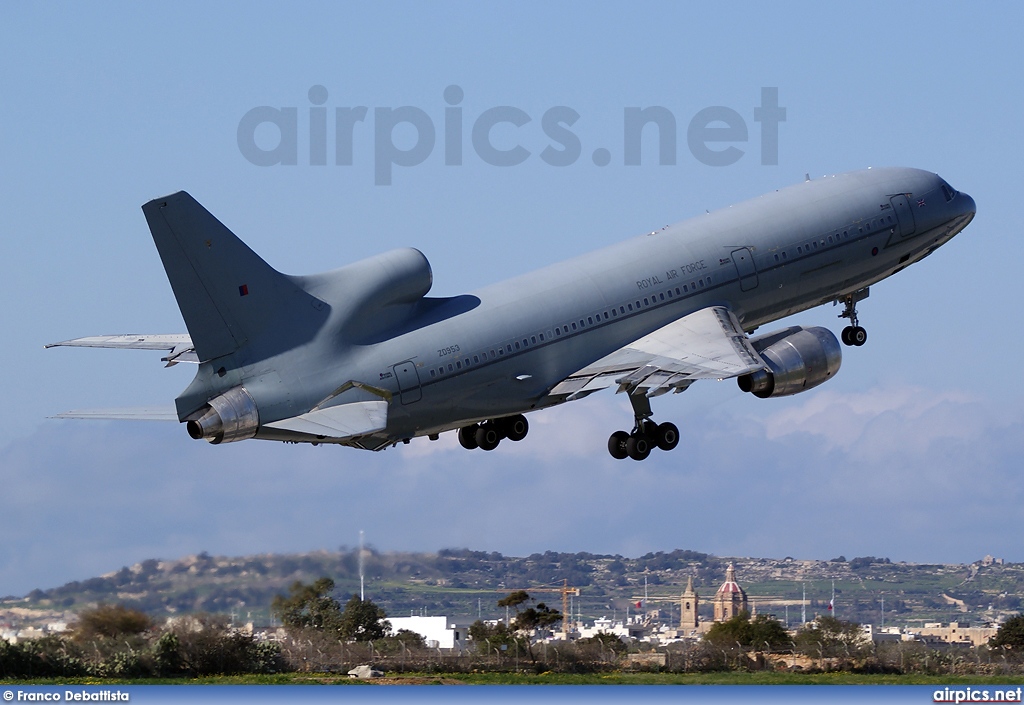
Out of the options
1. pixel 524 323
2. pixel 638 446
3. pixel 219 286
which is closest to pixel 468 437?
pixel 638 446

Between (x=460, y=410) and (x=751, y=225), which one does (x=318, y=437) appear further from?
(x=751, y=225)

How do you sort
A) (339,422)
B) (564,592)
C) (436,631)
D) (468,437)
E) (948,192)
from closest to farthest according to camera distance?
(339,422) < (468,437) < (948,192) < (436,631) < (564,592)

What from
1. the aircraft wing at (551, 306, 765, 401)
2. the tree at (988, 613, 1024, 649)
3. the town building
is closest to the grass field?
the tree at (988, 613, 1024, 649)

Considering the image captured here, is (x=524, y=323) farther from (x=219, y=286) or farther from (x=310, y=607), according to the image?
Result: (x=310, y=607)

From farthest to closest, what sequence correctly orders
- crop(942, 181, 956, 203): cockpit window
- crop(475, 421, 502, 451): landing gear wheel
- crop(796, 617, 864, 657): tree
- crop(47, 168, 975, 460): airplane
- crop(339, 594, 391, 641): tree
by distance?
crop(796, 617, 864, 657): tree
crop(942, 181, 956, 203): cockpit window
crop(339, 594, 391, 641): tree
crop(475, 421, 502, 451): landing gear wheel
crop(47, 168, 975, 460): airplane

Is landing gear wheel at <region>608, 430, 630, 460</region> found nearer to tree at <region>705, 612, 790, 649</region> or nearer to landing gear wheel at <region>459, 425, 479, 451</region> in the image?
landing gear wheel at <region>459, 425, 479, 451</region>

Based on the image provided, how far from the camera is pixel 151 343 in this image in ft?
166

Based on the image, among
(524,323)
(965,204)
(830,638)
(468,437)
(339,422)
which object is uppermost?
(965,204)

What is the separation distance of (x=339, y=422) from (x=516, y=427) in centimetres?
985

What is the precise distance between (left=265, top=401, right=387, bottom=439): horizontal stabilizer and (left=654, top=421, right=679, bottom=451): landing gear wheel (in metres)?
9.57

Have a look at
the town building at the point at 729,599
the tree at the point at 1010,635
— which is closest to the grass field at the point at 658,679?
the tree at the point at 1010,635

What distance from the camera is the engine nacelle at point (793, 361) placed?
4916 centimetres

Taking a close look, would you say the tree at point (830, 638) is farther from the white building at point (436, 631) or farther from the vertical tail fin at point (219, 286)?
the vertical tail fin at point (219, 286)

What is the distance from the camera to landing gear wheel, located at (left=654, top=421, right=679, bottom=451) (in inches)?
1969
